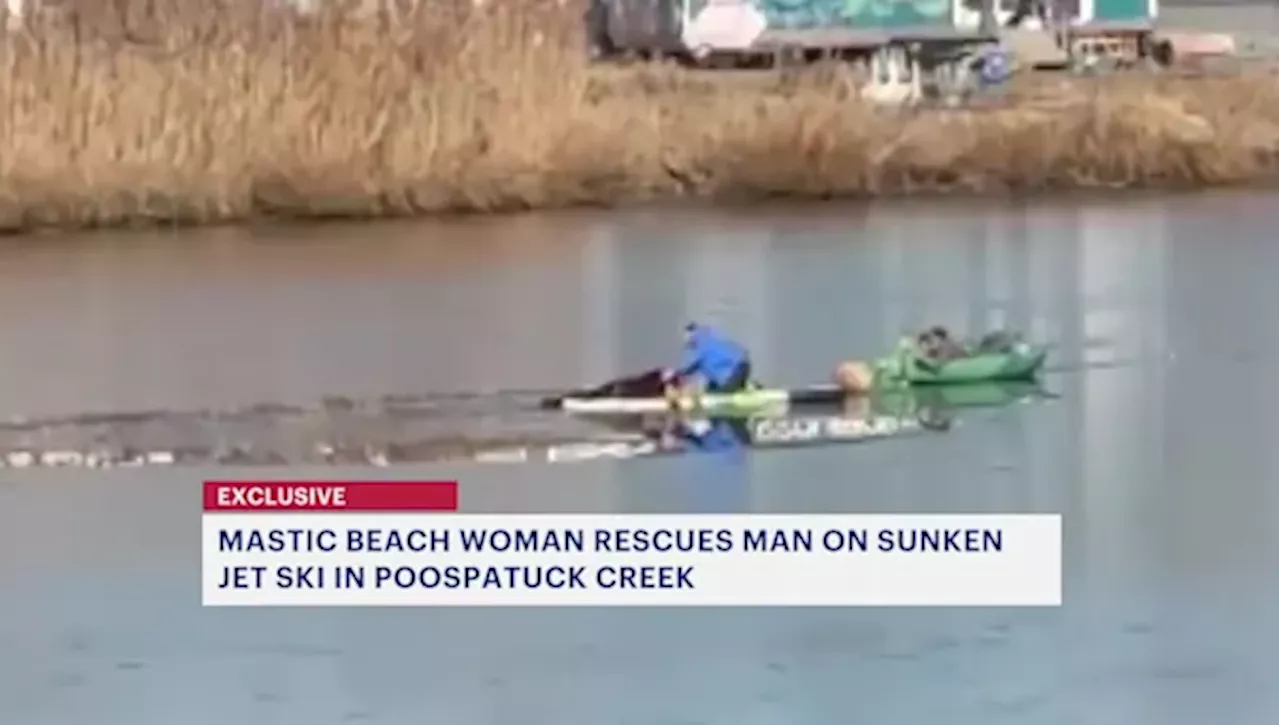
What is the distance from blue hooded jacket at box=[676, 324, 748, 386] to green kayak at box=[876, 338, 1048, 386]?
281 millimetres

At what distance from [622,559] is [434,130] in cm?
520

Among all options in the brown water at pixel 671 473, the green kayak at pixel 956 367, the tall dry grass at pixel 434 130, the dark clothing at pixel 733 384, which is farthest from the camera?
the tall dry grass at pixel 434 130

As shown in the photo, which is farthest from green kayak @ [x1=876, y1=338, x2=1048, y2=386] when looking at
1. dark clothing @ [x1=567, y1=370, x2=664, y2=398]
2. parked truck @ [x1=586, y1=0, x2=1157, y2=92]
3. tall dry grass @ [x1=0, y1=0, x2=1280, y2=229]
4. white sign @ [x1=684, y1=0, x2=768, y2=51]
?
white sign @ [x1=684, y1=0, x2=768, y2=51]

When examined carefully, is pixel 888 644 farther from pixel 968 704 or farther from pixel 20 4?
pixel 20 4

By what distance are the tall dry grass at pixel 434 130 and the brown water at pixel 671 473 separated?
349mm

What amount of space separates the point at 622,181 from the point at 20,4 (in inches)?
75.8

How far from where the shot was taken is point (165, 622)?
385 cm

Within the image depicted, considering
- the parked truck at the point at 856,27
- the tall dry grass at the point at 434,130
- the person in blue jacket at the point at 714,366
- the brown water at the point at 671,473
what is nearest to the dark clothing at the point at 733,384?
the person in blue jacket at the point at 714,366

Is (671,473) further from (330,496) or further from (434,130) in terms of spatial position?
(434,130)

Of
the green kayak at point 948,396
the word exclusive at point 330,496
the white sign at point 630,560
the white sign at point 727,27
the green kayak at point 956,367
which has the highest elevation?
the white sign at point 727,27

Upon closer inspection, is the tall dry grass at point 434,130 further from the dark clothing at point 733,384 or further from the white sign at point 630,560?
the white sign at point 630,560

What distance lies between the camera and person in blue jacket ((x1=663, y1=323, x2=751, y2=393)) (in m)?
5.34

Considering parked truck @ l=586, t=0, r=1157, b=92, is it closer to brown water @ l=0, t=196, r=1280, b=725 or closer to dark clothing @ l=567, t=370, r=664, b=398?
brown water @ l=0, t=196, r=1280, b=725

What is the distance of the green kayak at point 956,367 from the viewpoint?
218 inches
